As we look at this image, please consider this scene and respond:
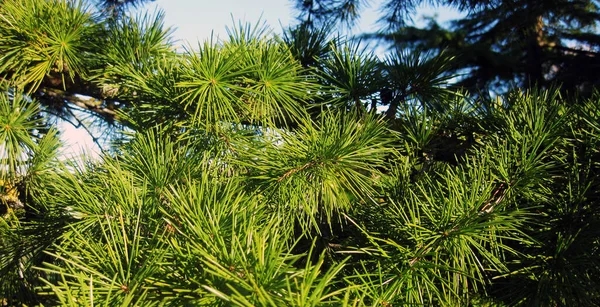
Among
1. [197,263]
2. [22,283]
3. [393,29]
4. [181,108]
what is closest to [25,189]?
[22,283]

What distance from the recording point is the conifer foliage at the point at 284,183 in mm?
327

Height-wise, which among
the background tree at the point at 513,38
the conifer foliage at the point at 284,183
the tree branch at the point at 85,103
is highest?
the background tree at the point at 513,38

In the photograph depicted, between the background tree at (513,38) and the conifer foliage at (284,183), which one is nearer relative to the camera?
the conifer foliage at (284,183)

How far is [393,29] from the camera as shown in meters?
1.11

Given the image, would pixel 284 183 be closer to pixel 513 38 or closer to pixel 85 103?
pixel 85 103

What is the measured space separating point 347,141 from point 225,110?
0.13 metres

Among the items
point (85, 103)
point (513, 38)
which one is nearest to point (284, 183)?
point (85, 103)

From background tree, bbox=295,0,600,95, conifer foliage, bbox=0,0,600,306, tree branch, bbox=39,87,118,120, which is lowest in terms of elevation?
conifer foliage, bbox=0,0,600,306

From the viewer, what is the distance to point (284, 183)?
0.44 meters

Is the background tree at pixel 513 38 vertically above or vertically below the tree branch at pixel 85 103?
above

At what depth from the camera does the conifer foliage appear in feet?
1.07

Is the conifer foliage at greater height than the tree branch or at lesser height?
lesser

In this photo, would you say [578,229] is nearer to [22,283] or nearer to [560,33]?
[22,283]

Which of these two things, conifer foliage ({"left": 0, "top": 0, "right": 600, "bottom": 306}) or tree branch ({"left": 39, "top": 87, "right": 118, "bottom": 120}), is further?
tree branch ({"left": 39, "top": 87, "right": 118, "bottom": 120})
